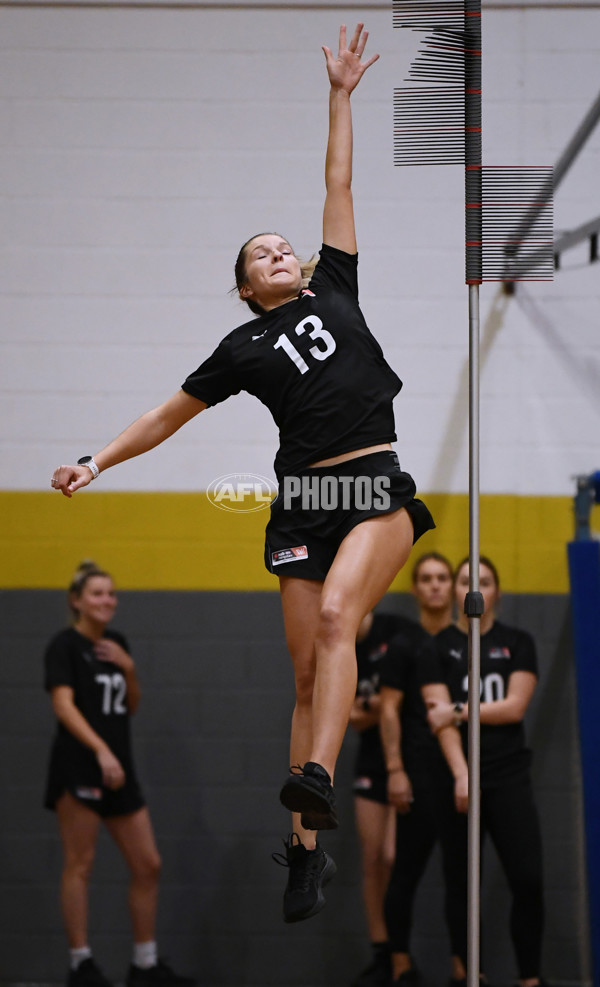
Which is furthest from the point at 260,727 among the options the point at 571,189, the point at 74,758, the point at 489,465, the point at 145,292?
the point at 571,189

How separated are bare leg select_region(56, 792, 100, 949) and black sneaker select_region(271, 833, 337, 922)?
6.27 feet

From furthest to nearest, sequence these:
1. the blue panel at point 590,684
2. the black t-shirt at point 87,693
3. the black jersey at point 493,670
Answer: the black t-shirt at point 87,693 → the black jersey at point 493,670 → the blue panel at point 590,684

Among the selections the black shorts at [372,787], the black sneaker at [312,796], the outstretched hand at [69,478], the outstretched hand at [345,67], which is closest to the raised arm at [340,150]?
the outstretched hand at [345,67]

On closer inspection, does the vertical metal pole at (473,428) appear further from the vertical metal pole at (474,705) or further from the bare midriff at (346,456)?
the bare midriff at (346,456)

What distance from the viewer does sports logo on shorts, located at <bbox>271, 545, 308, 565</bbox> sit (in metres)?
2.62

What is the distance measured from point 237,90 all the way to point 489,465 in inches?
68.3

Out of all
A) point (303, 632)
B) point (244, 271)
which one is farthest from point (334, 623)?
point (244, 271)

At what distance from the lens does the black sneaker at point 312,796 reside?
2.27 meters

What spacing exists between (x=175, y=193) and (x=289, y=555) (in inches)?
82.2

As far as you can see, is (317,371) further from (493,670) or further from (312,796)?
(493,670)

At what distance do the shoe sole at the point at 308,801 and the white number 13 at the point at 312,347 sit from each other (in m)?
0.95

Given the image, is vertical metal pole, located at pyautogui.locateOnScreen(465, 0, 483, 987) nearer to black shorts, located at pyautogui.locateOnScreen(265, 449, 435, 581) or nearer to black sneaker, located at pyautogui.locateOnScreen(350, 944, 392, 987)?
black shorts, located at pyautogui.locateOnScreen(265, 449, 435, 581)

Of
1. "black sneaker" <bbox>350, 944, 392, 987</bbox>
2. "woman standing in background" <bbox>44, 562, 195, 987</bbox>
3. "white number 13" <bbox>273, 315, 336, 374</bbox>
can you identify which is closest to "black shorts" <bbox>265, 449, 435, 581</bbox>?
"white number 13" <bbox>273, 315, 336, 374</bbox>

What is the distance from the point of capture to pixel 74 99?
13.9 feet
